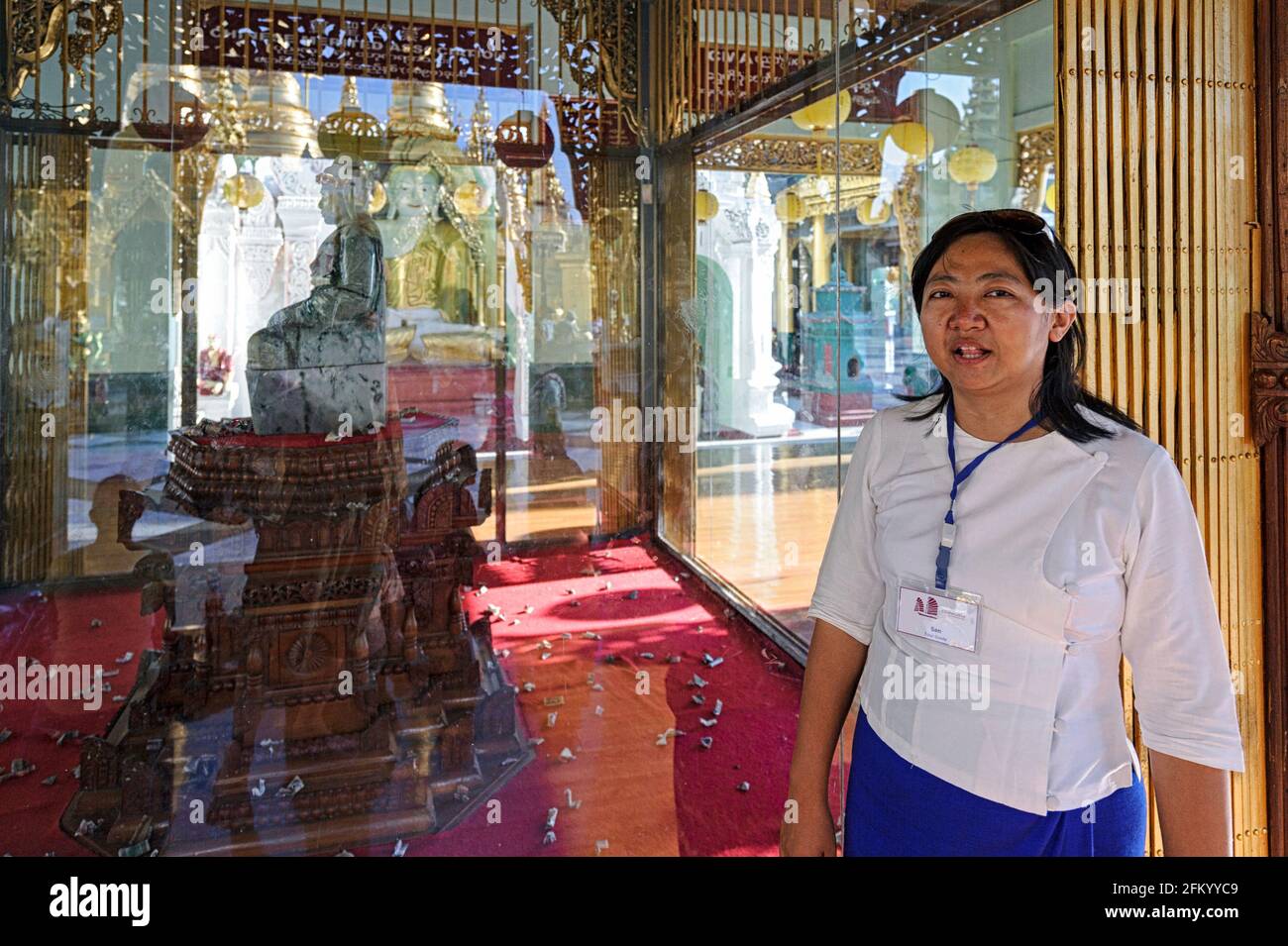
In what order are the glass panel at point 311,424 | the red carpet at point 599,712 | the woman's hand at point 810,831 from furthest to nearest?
1. the glass panel at point 311,424
2. the red carpet at point 599,712
3. the woman's hand at point 810,831

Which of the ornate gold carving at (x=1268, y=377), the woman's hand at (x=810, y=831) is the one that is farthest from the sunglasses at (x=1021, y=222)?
the ornate gold carving at (x=1268, y=377)

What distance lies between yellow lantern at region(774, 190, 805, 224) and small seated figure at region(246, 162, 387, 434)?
1.36m

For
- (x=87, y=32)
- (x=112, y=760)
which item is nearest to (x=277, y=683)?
(x=112, y=760)

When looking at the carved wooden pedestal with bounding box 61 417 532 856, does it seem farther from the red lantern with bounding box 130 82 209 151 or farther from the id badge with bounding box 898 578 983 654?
the id badge with bounding box 898 578 983 654

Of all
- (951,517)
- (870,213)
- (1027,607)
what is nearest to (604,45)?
(870,213)

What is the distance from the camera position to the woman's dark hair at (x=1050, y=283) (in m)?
1.14

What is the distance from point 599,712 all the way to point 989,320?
2.00 m

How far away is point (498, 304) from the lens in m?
3.09

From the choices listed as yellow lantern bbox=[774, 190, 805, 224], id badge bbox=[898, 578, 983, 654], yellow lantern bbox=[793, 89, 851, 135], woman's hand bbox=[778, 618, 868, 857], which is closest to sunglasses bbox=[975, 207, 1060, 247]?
id badge bbox=[898, 578, 983, 654]

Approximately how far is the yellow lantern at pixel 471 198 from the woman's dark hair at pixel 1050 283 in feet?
7.05

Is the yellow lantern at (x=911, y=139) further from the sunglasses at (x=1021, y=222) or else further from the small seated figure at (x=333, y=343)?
the sunglasses at (x=1021, y=222)

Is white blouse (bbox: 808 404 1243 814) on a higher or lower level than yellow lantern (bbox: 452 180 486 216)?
lower

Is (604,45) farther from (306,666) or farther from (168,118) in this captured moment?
(306,666)

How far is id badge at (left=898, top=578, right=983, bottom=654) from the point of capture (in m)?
1.12
